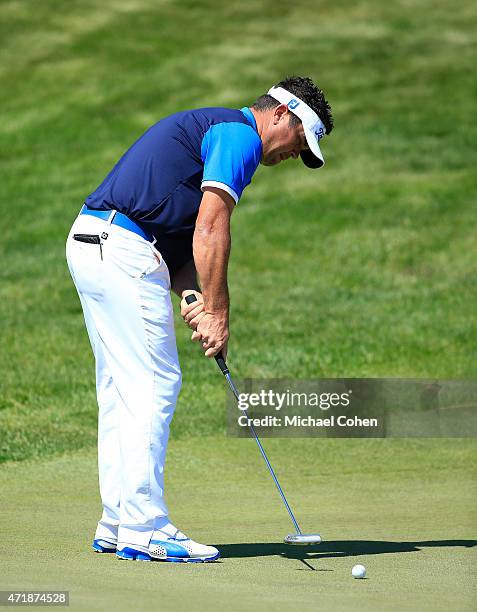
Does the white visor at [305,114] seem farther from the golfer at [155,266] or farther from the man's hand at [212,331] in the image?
the man's hand at [212,331]

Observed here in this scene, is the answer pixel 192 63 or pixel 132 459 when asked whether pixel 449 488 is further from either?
pixel 192 63

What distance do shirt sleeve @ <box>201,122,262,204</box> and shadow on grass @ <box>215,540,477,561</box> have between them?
5.25 feet

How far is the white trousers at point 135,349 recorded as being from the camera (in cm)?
573

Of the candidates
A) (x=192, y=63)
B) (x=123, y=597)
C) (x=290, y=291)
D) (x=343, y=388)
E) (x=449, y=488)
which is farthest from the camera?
(x=192, y=63)

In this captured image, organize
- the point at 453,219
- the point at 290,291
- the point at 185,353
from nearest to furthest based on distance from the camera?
Answer: the point at 185,353 → the point at 290,291 → the point at 453,219

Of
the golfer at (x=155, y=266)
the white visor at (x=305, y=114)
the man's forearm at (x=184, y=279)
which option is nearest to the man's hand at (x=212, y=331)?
the golfer at (x=155, y=266)

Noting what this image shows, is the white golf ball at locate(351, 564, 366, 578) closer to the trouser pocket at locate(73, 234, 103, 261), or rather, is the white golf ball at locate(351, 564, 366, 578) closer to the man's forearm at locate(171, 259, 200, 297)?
the man's forearm at locate(171, 259, 200, 297)

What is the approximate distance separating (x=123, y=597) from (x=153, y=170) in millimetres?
1979

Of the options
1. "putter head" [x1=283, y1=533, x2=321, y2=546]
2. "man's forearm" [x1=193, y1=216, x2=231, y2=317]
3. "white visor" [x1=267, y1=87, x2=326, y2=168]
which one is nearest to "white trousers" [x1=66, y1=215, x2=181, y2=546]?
"man's forearm" [x1=193, y1=216, x2=231, y2=317]

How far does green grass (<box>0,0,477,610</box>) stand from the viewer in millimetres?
5891

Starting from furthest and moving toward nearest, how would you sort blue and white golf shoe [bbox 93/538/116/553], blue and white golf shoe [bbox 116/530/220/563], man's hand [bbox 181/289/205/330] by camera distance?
blue and white golf shoe [bbox 93/538/116/553] < man's hand [bbox 181/289/205/330] < blue and white golf shoe [bbox 116/530/220/563]

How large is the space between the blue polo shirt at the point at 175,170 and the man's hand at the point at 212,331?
1.16 feet

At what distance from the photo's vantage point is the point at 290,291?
1566cm

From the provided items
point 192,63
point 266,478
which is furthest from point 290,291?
point 192,63
